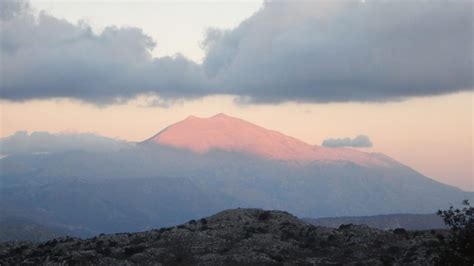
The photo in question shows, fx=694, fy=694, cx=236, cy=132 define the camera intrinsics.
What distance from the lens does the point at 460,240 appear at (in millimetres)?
46531

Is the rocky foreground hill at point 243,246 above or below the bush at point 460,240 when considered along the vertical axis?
below

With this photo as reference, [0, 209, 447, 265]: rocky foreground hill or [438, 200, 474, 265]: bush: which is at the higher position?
[438, 200, 474, 265]: bush

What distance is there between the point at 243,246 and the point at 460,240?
46.9m

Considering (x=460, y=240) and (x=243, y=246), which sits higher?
(x=460, y=240)

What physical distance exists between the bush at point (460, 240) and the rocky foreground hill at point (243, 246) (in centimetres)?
2777

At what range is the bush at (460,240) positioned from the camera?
45.5 meters

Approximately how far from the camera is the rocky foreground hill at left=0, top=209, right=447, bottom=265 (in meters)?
84.1

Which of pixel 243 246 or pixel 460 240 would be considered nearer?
pixel 460 240

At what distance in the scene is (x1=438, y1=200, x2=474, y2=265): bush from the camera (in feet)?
149

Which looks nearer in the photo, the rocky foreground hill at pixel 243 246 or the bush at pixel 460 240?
the bush at pixel 460 240

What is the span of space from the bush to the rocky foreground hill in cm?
Answer: 2777

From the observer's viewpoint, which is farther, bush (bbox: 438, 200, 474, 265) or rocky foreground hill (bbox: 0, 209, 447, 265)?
rocky foreground hill (bbox: 0, 209, 447, 265)

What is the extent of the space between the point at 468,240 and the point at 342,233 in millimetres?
49518

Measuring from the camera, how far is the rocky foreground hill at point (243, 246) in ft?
276
